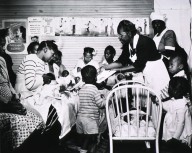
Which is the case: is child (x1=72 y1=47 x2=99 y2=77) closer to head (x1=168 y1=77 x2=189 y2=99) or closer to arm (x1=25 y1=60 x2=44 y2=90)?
arm (x1=25 y1=60 x2=44 y2=90)

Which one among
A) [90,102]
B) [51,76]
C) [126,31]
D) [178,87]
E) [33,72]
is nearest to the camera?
[90,102]

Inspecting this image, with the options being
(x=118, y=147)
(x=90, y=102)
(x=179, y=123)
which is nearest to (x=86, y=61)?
(x=90, y=102)

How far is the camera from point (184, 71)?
3.18 m

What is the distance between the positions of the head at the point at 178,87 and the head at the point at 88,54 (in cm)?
120

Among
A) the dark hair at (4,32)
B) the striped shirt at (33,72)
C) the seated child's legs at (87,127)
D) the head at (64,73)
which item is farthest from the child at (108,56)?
the dark hair at (4,32)

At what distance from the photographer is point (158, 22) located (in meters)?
3.39

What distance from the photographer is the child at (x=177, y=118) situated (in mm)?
2711

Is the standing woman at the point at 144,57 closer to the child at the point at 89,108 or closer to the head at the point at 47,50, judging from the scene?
the child at the point at 89,108

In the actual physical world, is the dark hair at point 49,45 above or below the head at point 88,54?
above

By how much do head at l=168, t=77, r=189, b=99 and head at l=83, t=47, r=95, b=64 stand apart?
3.95ft

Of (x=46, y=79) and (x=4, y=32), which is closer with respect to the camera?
(x=46, y=79)

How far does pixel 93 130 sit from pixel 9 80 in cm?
146

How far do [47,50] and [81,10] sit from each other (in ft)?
2.61

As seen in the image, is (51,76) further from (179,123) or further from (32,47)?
(179,123)
